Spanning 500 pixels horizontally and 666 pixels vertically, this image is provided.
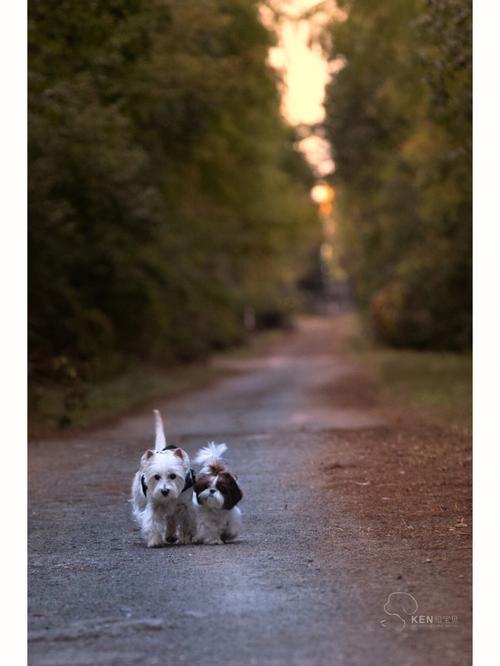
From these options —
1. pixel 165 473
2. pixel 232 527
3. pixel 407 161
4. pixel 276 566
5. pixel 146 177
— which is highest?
pixel 407 161

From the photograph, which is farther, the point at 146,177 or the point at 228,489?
the point at 146,177

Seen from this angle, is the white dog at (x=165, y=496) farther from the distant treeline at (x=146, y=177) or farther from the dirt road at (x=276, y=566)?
the distant treeline at (x=146, y=177)

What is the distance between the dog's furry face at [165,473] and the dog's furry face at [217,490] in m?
0.13

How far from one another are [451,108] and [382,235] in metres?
19.2

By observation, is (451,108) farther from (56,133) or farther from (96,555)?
(96,555)

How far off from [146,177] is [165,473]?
18096 mm

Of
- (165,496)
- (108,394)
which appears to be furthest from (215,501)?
(108,394)

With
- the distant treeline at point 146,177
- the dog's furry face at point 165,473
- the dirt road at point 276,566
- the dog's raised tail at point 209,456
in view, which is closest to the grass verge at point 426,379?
the dirt road at point 276,566

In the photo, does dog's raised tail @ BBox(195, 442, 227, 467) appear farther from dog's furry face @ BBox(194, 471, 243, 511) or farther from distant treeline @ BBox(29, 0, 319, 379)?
distant treeline @ BBox(29, 0, 319, 379)

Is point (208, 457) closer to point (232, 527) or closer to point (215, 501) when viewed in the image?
point (215, 501)

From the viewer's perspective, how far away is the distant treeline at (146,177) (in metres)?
15.7

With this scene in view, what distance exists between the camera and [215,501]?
300 inches

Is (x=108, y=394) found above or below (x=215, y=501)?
below
